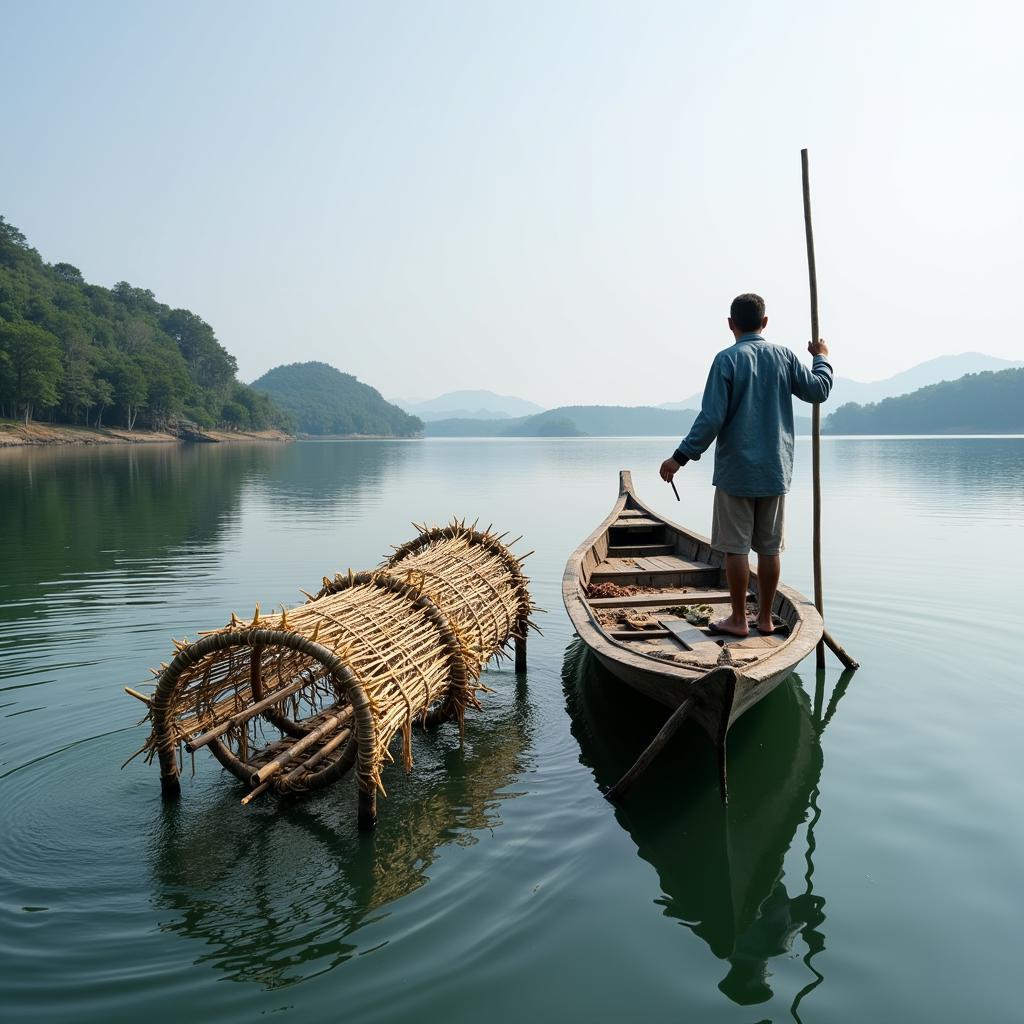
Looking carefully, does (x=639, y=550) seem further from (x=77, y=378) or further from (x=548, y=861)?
(x=77, y=378)

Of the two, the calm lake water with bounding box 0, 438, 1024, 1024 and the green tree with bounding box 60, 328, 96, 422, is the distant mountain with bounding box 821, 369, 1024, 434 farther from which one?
the calm lake water with bounding box 0, 438, 1024, 1024

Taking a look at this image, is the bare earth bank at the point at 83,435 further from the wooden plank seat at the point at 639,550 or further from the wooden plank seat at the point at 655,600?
the wooden plank seat at the point at 655,600

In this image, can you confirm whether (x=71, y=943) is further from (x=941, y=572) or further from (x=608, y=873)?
(x=941, y=572)

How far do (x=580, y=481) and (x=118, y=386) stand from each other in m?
68.1

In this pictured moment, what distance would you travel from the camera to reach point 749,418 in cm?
605

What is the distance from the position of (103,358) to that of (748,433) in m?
101

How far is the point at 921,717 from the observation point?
7391 millimetres

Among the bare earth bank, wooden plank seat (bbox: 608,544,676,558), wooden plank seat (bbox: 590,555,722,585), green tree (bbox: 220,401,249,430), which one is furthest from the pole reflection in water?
green tree (bbox: 220,401,249,430)

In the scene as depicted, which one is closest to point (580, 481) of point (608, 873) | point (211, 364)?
point (608, 873)

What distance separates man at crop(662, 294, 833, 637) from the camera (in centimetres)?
603

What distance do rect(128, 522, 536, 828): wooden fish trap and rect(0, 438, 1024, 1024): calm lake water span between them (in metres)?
0.34

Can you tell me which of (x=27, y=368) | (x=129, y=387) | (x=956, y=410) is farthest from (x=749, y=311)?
(x=956, y=410)

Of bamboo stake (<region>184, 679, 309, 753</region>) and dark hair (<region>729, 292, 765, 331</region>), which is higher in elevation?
dark hair (<region>729, 292, 765, 331</region>)

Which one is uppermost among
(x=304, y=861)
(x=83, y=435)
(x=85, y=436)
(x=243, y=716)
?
(x=83, y=435)
